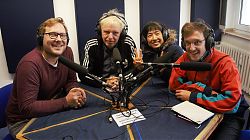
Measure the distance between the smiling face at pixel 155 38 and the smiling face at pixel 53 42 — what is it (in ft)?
2.75

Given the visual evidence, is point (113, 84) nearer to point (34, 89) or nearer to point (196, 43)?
point (34, 89)

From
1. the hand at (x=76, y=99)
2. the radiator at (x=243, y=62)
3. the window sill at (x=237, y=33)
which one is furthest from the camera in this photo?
the window sill at (x=237, y=33)

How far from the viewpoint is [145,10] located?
2.91m

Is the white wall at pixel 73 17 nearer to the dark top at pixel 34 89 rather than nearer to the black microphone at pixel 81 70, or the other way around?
the dark top at pixel 34 89

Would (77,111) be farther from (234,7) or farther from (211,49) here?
(234,7)

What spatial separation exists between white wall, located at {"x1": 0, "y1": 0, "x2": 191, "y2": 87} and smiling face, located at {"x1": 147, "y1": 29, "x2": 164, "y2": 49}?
0.92 m

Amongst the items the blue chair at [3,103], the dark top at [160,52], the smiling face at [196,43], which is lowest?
the blue chair at [3,103]

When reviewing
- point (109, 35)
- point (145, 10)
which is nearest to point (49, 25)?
point (109, 35)

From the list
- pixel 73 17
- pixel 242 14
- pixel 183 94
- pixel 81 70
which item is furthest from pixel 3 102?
pixel 242 14

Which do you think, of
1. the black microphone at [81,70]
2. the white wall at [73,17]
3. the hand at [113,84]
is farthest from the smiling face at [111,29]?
the white wall at [73,17]

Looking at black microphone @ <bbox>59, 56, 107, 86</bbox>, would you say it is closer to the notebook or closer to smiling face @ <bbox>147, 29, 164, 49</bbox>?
the notebook

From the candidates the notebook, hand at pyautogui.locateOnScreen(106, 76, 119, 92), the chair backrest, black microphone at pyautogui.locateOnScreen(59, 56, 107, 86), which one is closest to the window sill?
the notebook

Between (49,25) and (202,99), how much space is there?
118 centimetres

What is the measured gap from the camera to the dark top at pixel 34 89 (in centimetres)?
143
